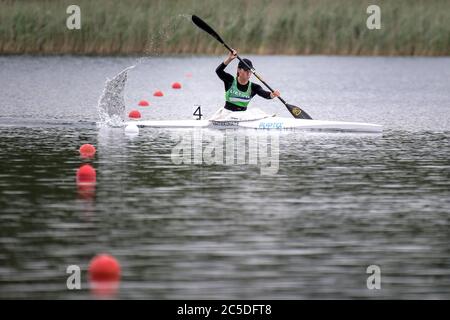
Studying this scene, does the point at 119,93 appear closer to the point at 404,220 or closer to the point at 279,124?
the point at 279,124

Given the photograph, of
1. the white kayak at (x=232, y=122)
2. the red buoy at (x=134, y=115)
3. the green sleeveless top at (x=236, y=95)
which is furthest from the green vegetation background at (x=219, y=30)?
the green sleeveless top at (x=236, y=95)

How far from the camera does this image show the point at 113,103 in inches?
1093

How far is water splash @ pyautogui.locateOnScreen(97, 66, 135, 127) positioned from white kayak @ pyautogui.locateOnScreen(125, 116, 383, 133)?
478 mm

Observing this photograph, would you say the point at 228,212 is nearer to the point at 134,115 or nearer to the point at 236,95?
the point at 236,95

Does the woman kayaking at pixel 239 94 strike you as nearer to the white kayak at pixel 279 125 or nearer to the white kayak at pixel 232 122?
the white kayak at pixel 232 122

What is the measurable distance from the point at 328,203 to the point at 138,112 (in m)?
15.1

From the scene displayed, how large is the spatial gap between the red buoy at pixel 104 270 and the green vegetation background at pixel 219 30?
39.3m

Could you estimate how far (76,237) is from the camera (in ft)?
45.7

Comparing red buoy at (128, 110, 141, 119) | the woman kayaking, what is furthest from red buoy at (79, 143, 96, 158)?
red buoy at (128, 110, 141, 119)

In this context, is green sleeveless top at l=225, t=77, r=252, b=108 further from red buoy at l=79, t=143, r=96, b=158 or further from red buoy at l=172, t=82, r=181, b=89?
red buoy at l=172, t=82, r=181, b=89

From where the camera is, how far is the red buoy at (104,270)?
11.9 metres

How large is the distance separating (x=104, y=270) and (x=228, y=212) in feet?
13.3

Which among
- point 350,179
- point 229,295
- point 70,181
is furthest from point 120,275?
point 350,179
